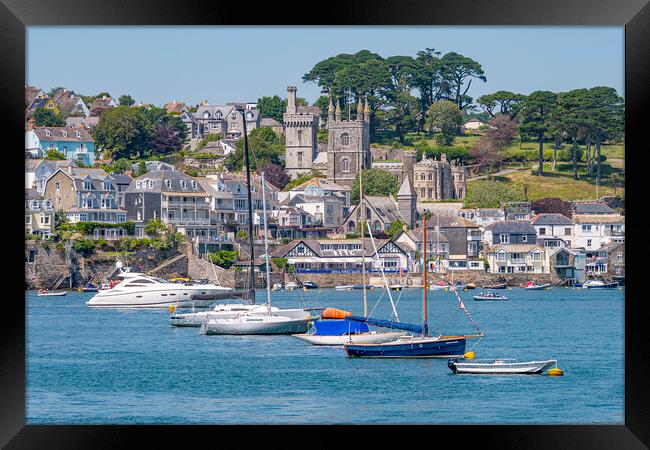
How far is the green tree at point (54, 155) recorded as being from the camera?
187 ft

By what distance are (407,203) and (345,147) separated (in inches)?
358

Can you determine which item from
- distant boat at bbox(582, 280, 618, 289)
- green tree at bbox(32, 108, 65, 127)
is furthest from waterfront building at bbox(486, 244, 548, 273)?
green tree at bbox(32, 108, 65, 127)

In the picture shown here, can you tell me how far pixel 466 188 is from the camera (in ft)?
222

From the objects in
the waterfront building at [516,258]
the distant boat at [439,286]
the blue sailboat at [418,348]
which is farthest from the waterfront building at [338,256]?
the blue sailboat at [418,348]

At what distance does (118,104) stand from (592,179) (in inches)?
1005

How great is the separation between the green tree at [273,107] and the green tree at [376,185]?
11.6 m

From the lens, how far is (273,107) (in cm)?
7694

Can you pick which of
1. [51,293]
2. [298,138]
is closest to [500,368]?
[51,293]

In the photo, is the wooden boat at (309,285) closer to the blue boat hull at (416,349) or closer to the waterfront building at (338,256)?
the waterfront building at (338,256)

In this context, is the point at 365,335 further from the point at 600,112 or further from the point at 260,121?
the point at 260,121

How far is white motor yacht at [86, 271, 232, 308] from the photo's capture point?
33.3 m
